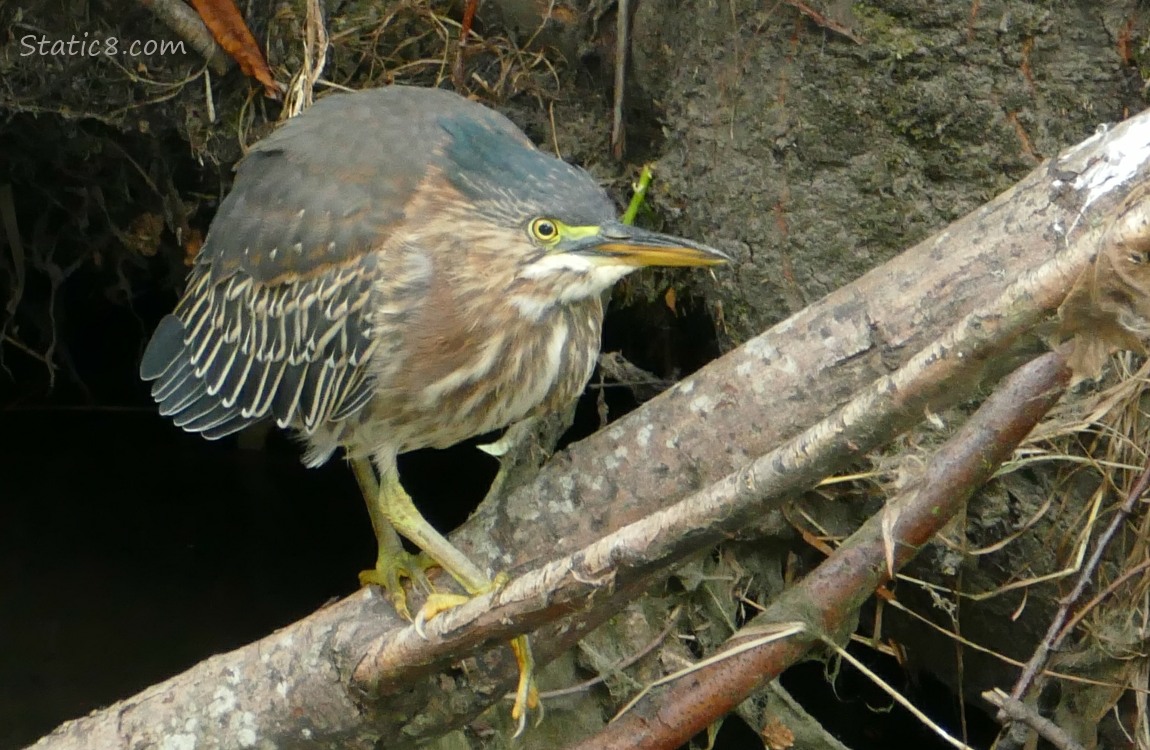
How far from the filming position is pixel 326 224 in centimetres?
203

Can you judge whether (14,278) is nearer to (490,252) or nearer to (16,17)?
(16,17)

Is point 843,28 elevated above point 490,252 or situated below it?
above

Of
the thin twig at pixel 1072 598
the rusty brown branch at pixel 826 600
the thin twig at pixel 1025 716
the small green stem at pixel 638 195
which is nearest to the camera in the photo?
the rusty brown branch at pixel 826 600

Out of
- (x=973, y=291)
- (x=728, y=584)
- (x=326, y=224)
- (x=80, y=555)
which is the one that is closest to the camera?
(x=973, y=291)

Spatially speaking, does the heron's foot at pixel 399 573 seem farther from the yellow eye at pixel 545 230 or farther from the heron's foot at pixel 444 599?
the yellow eye at pixel 545 230

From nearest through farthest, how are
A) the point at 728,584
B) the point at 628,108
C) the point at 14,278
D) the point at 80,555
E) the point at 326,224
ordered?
the point at 326,224 < the point at 728,584 < the point at 628,108 < the point at 14,278 < the point at 80,555

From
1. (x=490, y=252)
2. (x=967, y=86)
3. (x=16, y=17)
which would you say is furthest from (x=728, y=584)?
(x=16, y=17)

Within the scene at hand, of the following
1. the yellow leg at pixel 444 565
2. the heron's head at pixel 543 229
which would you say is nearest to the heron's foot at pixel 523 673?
the yellow leg at pixel 444 565

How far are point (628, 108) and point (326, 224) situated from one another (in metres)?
0.88

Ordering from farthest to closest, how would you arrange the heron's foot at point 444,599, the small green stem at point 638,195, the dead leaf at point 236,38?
the dead leaf at point 236,38 → the small green stem at point 638,195 → the heron's foot at point 444,599

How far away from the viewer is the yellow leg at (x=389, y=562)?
78.8 inches

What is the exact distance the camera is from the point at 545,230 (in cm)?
189

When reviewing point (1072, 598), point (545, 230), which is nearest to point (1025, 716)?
point (1072, 598)

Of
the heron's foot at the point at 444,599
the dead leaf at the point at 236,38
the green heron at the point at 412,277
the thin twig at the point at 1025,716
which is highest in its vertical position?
the dead leaf at the point at 236,38
